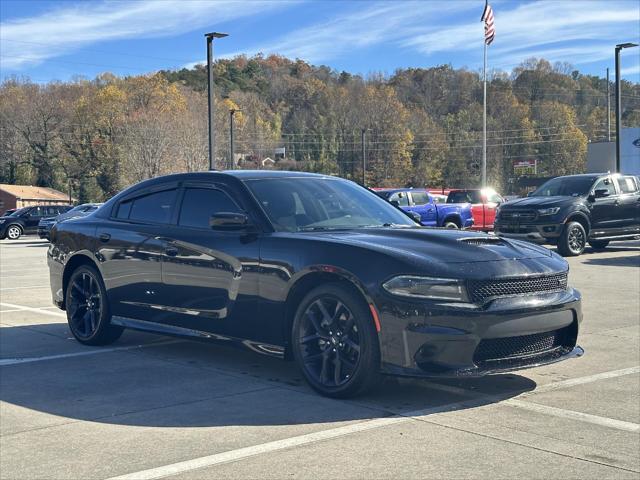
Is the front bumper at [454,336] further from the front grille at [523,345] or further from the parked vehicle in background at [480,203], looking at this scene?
the parked vehicle in background at [480,203]

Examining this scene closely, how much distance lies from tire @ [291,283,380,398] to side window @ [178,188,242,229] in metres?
1.29

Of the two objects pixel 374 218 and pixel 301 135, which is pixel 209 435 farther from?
pixel 301 135

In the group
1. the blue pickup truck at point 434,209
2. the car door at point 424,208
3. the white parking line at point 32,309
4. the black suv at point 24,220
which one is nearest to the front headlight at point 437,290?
the white parking line at point 32,309

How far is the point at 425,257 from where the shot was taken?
5.32 m

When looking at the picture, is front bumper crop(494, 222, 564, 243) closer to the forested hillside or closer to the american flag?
the american flag

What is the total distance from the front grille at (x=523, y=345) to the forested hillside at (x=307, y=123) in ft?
225

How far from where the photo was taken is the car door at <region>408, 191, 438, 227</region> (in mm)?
Result: 27078

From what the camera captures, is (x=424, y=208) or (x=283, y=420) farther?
(x=424, y=208)

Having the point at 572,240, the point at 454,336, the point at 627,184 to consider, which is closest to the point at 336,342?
the point at 454,336

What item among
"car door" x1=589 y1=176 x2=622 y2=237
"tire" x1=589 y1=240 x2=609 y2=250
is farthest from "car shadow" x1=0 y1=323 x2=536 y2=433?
"tire" x1=589 y1=240 x2=609 y2=250

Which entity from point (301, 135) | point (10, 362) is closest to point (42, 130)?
point (301, 135)

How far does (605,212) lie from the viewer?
18641mm

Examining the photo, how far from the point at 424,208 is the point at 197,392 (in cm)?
2205

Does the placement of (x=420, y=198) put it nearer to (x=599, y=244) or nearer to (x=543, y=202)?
(x=599, y=244)
